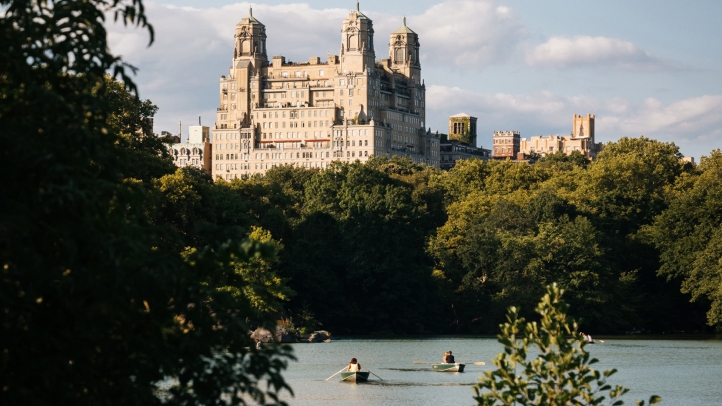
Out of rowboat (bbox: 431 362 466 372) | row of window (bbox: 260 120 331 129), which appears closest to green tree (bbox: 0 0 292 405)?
rowboat (bbox: 431 362 466 372)

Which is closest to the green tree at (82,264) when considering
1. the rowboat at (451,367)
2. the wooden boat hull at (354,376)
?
the wooden boat hull at (354,376)

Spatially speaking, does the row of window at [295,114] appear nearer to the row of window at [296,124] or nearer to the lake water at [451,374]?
the row of window at [296,124]

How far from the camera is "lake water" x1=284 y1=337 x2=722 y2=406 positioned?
40.1 m

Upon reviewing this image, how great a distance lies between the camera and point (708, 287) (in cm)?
6938

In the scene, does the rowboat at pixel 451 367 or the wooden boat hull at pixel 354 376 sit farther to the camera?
the rowboat at pixel 451 367

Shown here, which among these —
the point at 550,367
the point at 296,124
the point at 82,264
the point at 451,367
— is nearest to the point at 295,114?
the point at 296,124

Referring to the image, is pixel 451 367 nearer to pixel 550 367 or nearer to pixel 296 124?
pixel 550 367

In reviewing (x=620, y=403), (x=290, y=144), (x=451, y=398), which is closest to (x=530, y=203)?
(x=451, y=398)

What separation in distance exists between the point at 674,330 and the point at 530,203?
12.4m

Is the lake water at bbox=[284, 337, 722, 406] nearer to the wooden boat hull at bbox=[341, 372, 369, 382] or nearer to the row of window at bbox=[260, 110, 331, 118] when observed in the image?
the wooden boat hull at bbox=[341, 372, 369, 382]

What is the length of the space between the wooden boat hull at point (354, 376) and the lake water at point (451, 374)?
0.26 metres

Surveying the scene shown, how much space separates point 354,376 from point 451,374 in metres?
4.83

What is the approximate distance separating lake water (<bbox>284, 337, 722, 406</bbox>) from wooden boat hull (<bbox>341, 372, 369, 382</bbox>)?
0.85 feet

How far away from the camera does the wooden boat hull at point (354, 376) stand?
143 feet
